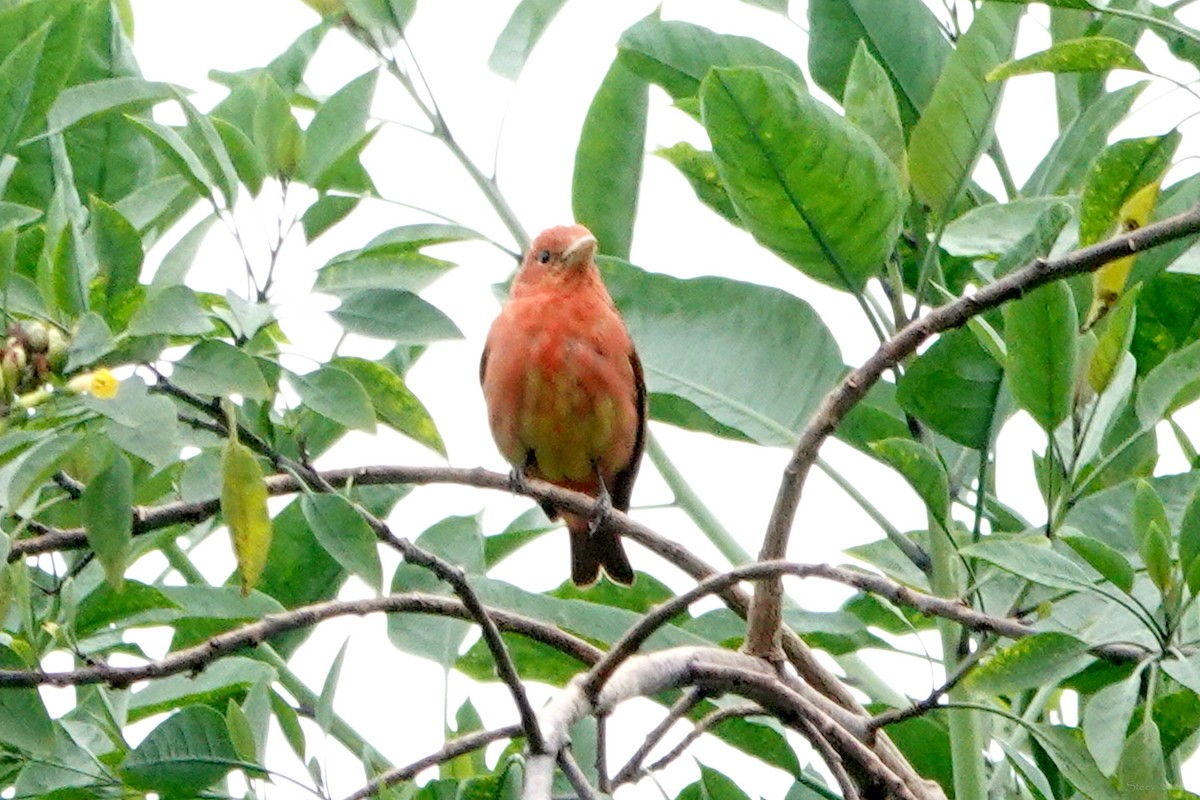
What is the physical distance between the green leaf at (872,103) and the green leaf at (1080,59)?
68 centimetres

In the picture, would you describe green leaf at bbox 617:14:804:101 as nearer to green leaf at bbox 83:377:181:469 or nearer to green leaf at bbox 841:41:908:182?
green leaf at bbox 841:41:908:182

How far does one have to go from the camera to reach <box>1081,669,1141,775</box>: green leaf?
2.38 meters

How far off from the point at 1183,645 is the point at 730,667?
615mm

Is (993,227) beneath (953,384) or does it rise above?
above

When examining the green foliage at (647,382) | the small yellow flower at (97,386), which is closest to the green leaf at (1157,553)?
the green foliage at (647,382)

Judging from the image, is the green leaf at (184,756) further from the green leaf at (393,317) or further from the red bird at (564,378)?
the red bird at (564,378)

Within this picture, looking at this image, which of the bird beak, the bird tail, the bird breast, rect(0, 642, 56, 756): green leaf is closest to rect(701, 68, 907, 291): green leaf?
rect(0, 642, 56, 756): green leaf

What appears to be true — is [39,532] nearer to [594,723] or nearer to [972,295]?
[594,723]

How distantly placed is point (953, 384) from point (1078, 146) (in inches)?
29.8

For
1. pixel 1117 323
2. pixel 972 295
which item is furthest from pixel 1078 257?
pixel 1117 323

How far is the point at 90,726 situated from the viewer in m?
3.01

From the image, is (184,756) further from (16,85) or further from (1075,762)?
(1075,762)

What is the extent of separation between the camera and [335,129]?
9.98 ft

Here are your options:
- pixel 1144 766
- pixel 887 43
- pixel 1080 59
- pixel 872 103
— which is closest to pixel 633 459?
pixel 887 43
